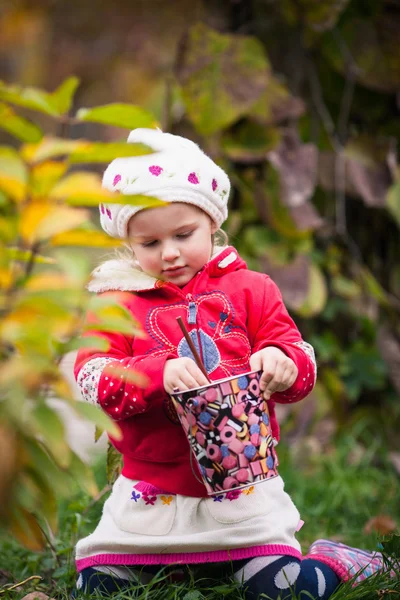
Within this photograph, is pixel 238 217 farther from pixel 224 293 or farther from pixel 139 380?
pixel 139 380

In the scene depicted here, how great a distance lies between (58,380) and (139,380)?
135 mm

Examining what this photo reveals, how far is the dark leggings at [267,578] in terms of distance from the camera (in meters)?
1.67

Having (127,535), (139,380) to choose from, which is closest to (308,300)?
(127,535)

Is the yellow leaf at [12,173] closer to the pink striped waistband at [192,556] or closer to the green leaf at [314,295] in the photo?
the pink striped waistband at [192,556]

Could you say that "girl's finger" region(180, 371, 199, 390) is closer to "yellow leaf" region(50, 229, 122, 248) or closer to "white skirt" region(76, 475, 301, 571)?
"white skirt" region(76, 475, 301, 571)

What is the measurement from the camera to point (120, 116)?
42.9 inches

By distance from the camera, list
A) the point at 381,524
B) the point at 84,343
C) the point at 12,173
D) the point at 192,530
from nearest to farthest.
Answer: the point at 12,173 → the point at 84,343 → the point at 192,530 → the point at 381,524

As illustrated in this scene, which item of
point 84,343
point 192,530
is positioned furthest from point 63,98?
point 192,530

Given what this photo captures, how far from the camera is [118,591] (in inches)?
67.2

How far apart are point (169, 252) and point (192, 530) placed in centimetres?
61

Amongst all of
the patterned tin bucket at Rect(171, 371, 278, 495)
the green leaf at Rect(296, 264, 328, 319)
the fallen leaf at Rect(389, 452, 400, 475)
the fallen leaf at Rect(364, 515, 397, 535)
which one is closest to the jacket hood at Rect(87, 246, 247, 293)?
the patterned tin bucket at Rect(171, 371, 278, 495)

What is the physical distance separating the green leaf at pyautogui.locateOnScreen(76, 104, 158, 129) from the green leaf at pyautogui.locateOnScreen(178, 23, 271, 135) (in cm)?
181

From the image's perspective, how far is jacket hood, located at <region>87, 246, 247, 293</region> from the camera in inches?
70.4

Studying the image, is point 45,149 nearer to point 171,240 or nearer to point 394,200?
point 171,240
